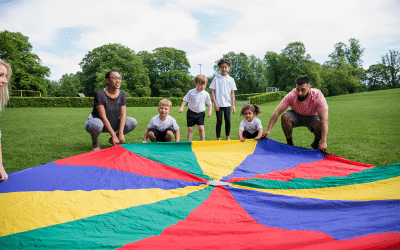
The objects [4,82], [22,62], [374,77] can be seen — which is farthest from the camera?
[374,77]

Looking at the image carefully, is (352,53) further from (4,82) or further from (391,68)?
(4,82)

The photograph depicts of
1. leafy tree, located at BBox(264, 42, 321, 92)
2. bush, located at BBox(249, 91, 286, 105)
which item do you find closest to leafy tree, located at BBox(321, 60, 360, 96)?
leafy tree, located at BBox(264, 42, 321, 92)

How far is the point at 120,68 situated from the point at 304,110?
34475 millimetres

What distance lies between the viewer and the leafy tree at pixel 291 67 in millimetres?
39812

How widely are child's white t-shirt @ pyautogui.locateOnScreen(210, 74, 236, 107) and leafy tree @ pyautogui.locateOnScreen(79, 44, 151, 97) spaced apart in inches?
1245

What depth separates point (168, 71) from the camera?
40.1 meters

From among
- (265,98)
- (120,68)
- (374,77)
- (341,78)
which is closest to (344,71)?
(341,78)

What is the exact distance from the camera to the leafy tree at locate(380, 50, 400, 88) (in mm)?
51781

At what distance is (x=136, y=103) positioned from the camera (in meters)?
25.9

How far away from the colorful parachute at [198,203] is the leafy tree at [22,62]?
33240 mm

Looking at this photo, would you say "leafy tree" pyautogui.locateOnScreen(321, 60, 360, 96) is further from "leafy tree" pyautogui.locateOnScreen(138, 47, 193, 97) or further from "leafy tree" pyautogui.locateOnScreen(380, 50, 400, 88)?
"leafy tree" pyautogui.locateOnScreen(138, 47, 193, 97)

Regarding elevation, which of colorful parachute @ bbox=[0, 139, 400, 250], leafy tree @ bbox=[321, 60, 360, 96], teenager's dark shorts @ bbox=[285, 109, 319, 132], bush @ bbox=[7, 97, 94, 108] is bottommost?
colorful parachute @ bbox=[0, 139, 400, 250]

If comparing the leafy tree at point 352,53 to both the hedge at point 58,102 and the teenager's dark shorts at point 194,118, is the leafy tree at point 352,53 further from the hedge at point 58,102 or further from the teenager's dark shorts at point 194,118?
the teenager's dark shorts at point 194,118

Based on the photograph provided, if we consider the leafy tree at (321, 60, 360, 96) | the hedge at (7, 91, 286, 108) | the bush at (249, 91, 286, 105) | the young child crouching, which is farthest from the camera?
the leafy tree at (321, 60, 360, 96)
